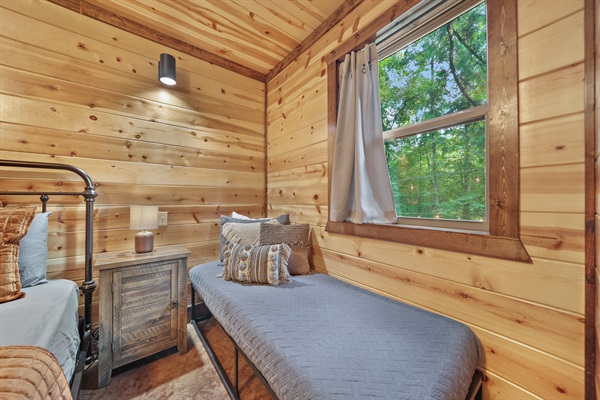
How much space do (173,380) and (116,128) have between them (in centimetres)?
186

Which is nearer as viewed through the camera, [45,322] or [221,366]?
[45,322]

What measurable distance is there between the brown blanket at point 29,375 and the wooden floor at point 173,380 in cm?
75

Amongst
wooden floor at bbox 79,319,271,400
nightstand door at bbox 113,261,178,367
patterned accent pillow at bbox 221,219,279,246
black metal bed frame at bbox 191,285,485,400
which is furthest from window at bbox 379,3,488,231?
nightstand door at bbox 113,261,178,367

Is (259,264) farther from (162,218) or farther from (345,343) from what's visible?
(162,218)

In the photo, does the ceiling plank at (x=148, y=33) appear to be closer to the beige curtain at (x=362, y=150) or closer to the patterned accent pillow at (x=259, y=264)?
the beige curtain at (x=362, y=150)

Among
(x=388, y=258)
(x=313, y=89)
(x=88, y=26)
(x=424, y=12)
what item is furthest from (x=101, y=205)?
(x=424, y=12)

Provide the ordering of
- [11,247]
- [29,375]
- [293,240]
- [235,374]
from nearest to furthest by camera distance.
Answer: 1. [29,375]
2. [11,247]
3. [235,374]
4. [293,240]

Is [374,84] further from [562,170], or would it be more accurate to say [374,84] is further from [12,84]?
[12,84]

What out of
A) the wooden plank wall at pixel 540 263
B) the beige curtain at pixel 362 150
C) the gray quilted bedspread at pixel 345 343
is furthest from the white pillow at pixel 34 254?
the wooden plank wall at pixel 540 263

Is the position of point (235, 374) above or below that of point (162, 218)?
below

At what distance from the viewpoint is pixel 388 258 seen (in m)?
1.44

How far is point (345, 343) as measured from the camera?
92 cm

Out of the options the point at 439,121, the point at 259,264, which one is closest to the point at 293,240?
the point at 259,264

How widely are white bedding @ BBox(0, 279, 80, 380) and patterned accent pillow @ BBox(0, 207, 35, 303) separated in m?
0.06
